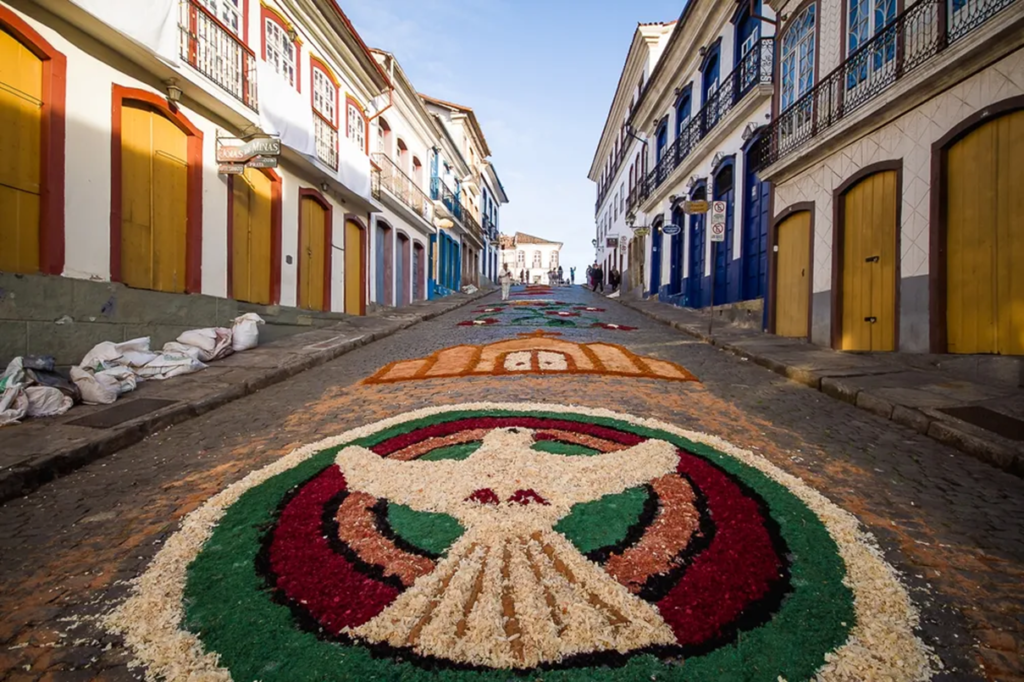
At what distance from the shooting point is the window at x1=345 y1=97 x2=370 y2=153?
1426 cm

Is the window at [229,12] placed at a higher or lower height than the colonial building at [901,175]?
higher

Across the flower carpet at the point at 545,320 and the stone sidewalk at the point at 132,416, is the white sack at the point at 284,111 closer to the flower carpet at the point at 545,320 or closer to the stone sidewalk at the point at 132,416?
the stone sidewalk at the point at 132,416

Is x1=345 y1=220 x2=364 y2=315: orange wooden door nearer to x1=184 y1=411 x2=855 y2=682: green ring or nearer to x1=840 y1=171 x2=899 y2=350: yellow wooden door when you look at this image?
x1=840 y1=171 x2=899 y2=350: yellow wooden door

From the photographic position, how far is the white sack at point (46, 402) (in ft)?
14.7

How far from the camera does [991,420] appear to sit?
4.18 meters

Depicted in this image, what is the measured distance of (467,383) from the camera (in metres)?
5.48

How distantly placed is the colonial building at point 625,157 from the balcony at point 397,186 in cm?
1034

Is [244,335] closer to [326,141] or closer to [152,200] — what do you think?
[152,200]

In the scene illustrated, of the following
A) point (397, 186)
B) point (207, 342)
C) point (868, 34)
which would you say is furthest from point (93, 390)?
point (397, 186)

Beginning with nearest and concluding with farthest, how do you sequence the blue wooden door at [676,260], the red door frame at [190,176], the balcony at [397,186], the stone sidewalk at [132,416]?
the stone sidewalk at [132,416]
the red door frame at [190,176]
the balcony at [397,186]
the blue wooden door at [676,260]

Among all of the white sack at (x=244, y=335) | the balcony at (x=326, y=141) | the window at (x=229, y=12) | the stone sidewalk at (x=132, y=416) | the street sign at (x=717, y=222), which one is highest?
the window at (x=229, y=12)

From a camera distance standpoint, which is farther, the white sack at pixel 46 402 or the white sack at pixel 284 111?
the white sack at pixel 284 111

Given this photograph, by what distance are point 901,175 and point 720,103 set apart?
27.6 ft

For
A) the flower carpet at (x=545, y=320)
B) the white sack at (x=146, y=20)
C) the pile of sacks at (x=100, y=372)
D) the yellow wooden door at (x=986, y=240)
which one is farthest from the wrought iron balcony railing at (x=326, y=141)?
the yellow wooden door at (x=986, y=240)
